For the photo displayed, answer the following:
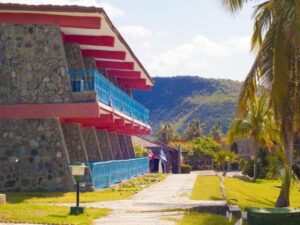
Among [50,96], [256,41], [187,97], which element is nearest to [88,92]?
[50,96]

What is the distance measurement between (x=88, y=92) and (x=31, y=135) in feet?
8.35

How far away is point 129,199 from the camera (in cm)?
1850

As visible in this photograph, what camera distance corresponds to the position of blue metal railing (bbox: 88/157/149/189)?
21.5m

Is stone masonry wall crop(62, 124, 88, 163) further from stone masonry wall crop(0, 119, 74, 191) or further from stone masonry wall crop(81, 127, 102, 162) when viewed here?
stone masonry wall crop(0, 119, 74, 191)

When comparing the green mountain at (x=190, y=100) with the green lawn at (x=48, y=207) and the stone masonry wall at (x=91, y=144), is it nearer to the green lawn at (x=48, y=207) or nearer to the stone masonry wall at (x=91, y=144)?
the stone masonry wall at (x=91, y=144)

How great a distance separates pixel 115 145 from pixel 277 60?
74.7 feet

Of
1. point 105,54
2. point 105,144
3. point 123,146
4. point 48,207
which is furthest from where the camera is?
point 123,146

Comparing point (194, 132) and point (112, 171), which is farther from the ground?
point (194, 132)

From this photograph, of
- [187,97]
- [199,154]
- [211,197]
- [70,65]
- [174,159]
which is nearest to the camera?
[211,197]

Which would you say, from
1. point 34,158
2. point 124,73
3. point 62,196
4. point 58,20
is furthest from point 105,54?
point 62,196

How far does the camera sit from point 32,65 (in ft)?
66.7

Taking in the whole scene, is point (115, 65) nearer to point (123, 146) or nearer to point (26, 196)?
point (123, 146)

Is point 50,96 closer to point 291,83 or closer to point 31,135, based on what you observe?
point 31,135

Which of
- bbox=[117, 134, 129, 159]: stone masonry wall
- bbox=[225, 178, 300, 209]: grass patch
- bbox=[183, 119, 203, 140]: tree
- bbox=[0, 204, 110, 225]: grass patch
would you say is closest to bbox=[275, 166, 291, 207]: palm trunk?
bbox=[225, 178, 300, 209]: grass patch
